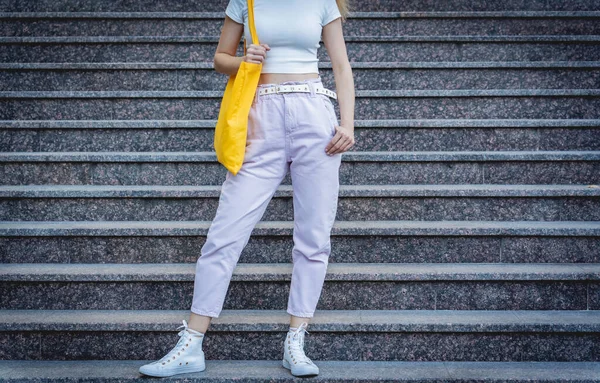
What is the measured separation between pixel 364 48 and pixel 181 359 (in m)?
2.58

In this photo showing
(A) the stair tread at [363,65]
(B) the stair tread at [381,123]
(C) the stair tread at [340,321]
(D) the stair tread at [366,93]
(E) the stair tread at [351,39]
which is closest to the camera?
(C) the stair tread at [340,321]

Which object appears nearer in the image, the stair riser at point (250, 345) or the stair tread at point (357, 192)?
the stair riser at point (250, 345)

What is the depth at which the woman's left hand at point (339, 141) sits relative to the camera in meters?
2.21

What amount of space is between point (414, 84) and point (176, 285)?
2.03 meters

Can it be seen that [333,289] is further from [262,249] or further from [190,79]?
[190,79]

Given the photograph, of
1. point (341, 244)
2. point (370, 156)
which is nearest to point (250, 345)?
point (341, 244)

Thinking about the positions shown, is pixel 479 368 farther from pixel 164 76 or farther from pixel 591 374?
pixel 164 76

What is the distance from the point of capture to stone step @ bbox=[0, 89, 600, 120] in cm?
363

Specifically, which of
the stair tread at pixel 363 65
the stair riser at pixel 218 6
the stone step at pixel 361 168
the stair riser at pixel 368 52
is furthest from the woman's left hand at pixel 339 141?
the stair riser at pixel 218 6

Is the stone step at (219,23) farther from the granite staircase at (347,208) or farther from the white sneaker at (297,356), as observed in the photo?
the white sneaker at (297,356)

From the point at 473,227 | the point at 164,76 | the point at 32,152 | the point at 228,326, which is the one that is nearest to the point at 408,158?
the point at 473,227

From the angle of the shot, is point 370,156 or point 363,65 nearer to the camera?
point 370,156

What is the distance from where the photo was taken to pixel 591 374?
2375 millimetres

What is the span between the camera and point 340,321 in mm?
2578
